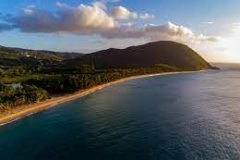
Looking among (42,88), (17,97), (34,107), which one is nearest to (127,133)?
(34,107)

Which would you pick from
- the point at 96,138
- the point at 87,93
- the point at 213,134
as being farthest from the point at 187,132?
the point at 87,93

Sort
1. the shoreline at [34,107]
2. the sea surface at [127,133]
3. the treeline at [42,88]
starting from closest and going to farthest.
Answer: the sea surface at [127,133]
the shoreline at [34,107]
the treeline at [42,88]

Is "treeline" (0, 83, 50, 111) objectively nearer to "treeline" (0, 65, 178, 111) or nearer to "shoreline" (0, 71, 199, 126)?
"treeline" (0, 65, 178, 111)

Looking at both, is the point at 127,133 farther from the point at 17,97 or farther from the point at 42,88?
the point at 42,88

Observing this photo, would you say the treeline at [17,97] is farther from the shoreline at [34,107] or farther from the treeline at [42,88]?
→ the shoreline at [34,107]

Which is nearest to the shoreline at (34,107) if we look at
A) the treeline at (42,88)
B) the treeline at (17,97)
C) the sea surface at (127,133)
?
the treeline at (17,97)

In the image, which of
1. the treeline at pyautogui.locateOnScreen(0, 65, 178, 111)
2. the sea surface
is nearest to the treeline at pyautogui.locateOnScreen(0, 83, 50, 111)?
the treeline at pyautogui.locateOnScreen(0, 65, 178, 111)

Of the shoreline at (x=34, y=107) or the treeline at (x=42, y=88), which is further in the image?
the treeline at (x=42, y=88)

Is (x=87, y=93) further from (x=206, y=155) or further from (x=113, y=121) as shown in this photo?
(x=206, y=155)
